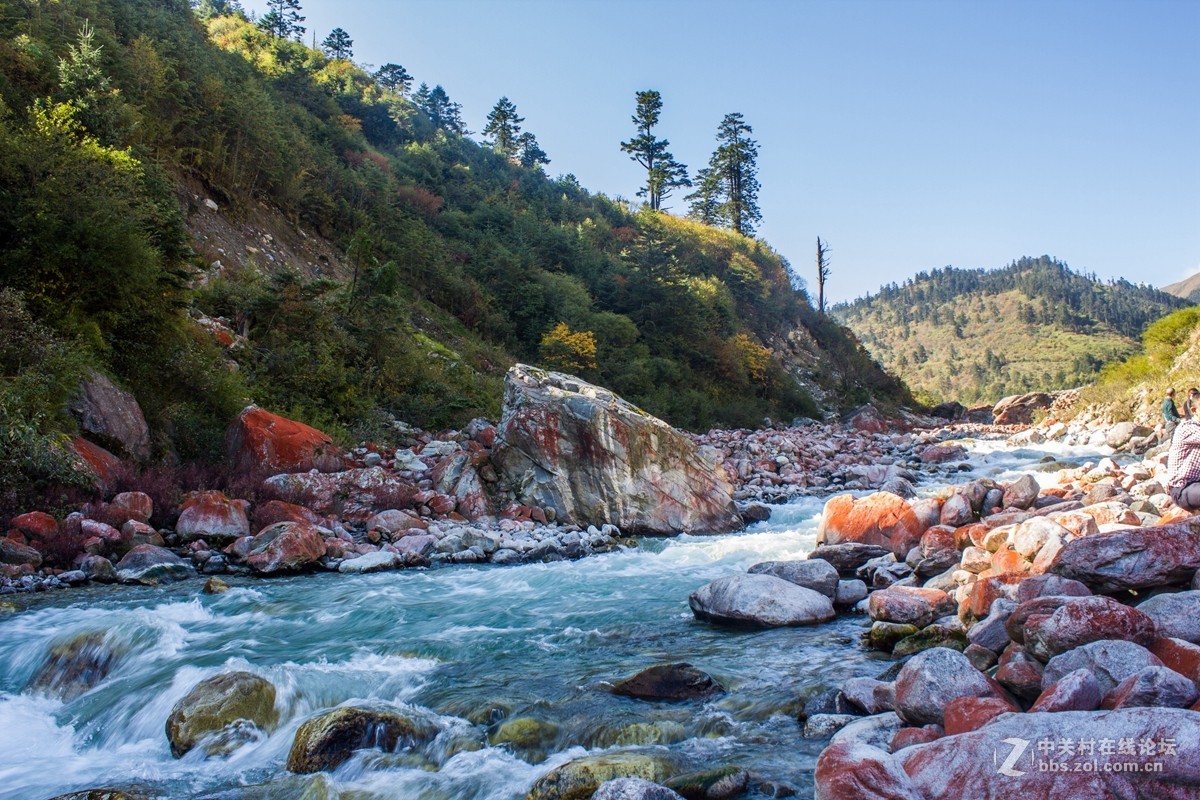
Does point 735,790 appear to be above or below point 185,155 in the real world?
below

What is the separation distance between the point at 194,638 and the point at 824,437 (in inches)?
961

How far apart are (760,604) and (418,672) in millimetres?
3749

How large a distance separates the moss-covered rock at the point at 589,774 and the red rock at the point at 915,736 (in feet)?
4.70

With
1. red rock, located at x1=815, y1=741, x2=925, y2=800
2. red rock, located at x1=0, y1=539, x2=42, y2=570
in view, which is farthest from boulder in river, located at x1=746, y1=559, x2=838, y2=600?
red rock, located at x1=0, y1=539, x2=42, y2=570

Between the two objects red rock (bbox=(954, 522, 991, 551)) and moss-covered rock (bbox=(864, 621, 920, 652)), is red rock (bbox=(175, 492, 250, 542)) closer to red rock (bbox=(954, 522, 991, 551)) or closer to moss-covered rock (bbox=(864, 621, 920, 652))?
moss-covered rock (bbox=(864, 621, 920, 652))

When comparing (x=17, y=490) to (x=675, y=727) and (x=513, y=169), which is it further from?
(x=513, y=169)

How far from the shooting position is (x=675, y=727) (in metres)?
4.95

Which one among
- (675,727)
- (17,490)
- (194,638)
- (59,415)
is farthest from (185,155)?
(675,727)

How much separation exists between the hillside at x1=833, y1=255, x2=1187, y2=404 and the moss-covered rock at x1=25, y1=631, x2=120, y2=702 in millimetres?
86611

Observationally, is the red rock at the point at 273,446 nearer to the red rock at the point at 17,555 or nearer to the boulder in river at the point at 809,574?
the red rock at the point at 17,555

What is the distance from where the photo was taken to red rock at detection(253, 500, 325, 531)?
10.7m

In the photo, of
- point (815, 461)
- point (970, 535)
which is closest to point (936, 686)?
point (970, 535)

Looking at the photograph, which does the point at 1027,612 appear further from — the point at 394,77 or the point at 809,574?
the point at 394,77

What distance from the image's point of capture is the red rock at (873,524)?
31.3 ft
